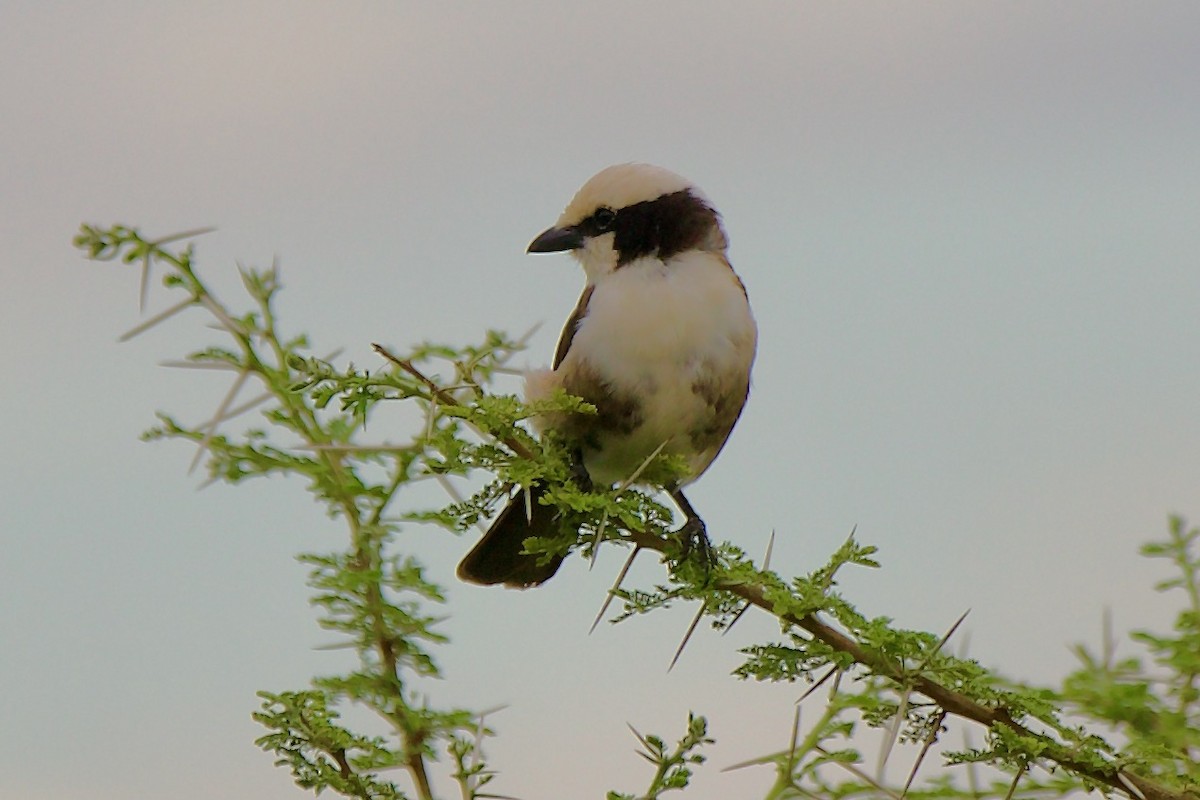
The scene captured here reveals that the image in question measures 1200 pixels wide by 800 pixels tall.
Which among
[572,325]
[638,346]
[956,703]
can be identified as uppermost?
[572,325]

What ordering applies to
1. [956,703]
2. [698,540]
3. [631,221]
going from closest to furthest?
[956,703]
[698,540]
[631,221]

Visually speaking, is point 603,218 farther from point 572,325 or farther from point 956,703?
point 956,703

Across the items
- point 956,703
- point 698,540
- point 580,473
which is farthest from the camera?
point 580,473

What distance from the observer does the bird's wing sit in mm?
4047

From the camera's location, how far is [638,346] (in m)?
3.84

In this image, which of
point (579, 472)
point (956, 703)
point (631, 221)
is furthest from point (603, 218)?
point (956, 703)

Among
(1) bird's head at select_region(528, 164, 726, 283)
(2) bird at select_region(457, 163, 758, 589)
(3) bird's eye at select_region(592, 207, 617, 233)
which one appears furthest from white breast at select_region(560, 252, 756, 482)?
(3) bird's eye at select_region(592, 207, 617, 233)

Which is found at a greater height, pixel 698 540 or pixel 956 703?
pixel 698 540

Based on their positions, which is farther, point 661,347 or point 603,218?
point 603,218

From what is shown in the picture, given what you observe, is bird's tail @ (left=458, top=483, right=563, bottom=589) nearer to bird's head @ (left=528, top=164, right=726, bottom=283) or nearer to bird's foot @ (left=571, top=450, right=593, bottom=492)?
bird's foot @ (left=571, top=450, right=593, bottom=492)

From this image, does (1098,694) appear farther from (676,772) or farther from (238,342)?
(238,342)

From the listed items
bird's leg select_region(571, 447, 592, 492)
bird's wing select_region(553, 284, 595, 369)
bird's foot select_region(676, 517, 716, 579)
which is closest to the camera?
bird's foot select_region(676, 517, 716, 579)

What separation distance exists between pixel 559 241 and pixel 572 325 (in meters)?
0.41

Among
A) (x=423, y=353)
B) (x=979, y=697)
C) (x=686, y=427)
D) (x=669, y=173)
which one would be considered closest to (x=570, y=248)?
(x=669, y=173)
